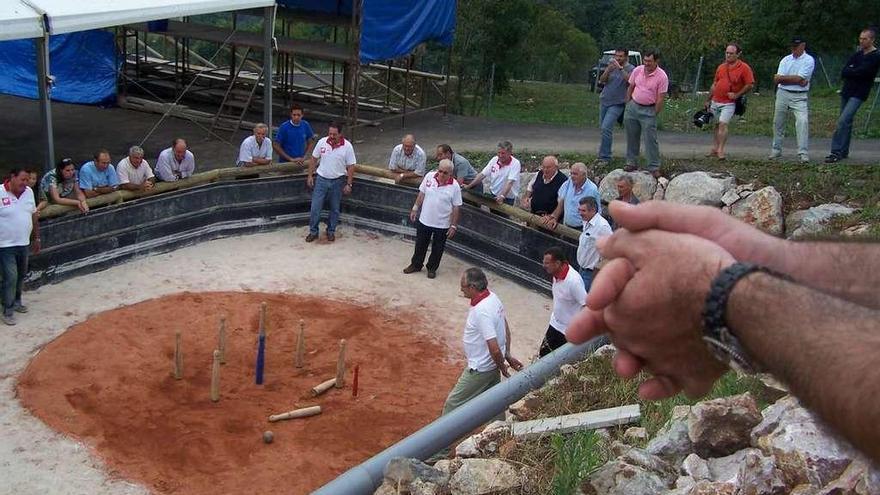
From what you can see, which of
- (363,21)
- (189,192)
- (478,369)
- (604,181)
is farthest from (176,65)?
(478,369)

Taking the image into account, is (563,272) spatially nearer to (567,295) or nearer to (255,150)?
(567,295)

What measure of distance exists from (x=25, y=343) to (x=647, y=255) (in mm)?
9720

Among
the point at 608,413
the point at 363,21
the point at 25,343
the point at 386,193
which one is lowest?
the point at 25,343

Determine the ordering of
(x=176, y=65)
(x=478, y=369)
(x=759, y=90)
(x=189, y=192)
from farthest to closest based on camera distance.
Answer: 1. (x=759, y=90)
2. (x=176, y=65)
3. (x=189, y=192)
4. (x=478, y=369)

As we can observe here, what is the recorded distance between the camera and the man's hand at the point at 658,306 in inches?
90.3

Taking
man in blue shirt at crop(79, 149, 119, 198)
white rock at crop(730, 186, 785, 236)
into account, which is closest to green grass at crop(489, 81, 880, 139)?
white rock at crop(730, 186, 785, 236)

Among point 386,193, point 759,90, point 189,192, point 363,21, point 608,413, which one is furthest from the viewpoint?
point 759,90

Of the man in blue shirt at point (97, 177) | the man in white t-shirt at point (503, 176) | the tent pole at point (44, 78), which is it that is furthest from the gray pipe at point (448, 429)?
the tent pole at point (44, 78)

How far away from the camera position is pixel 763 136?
18812 millimetres

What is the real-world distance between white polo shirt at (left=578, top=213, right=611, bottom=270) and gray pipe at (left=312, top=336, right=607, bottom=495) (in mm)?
4904

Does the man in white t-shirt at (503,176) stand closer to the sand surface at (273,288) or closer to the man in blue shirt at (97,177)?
the sand surface at (273,288)

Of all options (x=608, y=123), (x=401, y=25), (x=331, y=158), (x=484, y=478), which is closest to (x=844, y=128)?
(x=608, y=123)

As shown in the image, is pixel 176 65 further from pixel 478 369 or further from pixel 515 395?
pixel 515 395

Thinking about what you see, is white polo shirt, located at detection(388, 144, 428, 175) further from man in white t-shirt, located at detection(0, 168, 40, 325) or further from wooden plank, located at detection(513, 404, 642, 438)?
wooden plank, located at detection(513, 404, 642, 438)
